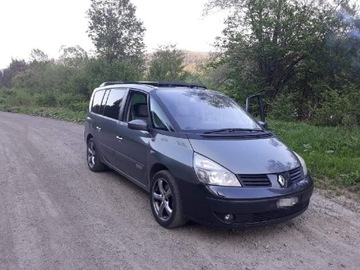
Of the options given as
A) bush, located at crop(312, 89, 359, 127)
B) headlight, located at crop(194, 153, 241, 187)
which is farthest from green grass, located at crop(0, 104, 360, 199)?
bush, located at crop(312, 89, 359, 127)

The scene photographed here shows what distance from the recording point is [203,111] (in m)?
4.56

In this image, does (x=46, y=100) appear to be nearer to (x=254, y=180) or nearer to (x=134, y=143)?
(x=134, y=143)

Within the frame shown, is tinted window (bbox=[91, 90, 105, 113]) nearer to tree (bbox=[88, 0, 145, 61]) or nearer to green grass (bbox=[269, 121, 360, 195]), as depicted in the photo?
green grass (bbox=[269, 121, 360, 195])

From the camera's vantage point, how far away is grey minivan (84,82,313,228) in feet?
11.3

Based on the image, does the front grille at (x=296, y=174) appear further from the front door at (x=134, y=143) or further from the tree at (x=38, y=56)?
the tree at (x=38, y=56)

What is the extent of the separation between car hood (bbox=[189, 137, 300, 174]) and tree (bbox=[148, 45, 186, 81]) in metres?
22.9

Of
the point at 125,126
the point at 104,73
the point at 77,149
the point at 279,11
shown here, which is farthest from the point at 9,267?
the point at 104,73

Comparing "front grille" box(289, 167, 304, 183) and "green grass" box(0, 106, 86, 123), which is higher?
"front grille" box(289, 167, 304, 183)

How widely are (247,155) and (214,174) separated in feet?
1.54

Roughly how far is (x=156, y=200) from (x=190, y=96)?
5.25ft

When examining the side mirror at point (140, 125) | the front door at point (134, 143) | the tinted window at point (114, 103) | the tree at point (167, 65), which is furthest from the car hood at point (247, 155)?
the tree at point (167, 65)

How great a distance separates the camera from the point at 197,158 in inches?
142

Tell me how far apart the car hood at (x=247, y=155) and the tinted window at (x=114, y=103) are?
204cm

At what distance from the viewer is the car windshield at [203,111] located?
4.30 metres
